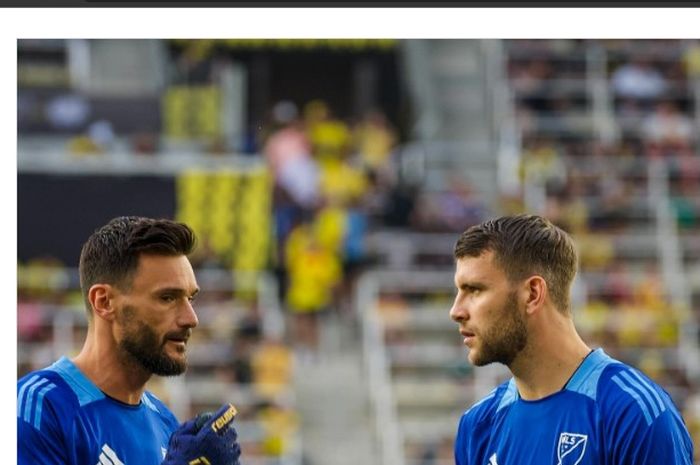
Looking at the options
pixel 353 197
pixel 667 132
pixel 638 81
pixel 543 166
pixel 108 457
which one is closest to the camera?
pixel 108 457

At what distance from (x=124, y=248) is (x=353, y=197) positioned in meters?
13.4

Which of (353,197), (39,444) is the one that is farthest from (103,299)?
(353,197)

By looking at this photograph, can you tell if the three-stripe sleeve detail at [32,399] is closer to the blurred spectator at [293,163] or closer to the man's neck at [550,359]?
the man's neck at [550,359]

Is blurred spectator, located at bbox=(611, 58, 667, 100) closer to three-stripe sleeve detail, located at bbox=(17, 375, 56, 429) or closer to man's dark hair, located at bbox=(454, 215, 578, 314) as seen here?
man's dark hair, located at bbox=(454, 215, 578, 314)

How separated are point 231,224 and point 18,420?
1282cm

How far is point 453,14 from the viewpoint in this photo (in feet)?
13.8

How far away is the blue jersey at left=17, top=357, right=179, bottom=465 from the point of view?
506 centimetres

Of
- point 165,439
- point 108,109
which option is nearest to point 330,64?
point 108,109

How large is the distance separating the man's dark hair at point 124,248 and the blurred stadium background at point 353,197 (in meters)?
10.3

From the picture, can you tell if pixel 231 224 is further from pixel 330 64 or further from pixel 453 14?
pixel 453 14

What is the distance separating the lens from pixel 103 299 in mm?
5418

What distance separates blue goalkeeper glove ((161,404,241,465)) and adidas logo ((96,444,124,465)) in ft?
0.76

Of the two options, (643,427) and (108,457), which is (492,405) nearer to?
(643,427)

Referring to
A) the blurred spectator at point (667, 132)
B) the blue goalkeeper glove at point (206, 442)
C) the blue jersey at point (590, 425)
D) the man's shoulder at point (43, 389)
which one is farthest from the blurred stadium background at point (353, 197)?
the blue goalkeeper glove at point (206, 442)
